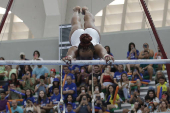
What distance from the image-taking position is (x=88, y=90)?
787cm

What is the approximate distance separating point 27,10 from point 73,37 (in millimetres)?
9459

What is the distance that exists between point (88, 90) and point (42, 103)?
1.10m

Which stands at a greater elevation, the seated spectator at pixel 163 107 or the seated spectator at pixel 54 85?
the seated spectator at pixel 54 85

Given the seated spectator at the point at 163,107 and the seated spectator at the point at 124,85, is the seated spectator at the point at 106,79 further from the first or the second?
the seated spectator at the point at 163,107

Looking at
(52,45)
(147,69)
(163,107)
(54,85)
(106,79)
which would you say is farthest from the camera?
(52,45)

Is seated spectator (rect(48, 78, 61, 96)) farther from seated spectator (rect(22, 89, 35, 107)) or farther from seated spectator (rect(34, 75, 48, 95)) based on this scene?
seated spectator (rect(22, 89, 35, 107))

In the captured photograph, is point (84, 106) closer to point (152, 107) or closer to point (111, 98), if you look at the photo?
point (111, 98)

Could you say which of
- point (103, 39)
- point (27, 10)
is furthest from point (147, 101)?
point (27, 10)

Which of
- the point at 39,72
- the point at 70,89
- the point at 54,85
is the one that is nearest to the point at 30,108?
the point at 54,85

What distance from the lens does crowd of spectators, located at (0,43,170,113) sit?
7195 mm

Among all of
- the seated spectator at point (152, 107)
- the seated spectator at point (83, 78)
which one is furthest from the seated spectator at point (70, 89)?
the seated spectator at point (152, 107)

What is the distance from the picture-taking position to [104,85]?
798 cm

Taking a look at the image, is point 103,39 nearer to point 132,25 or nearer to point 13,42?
point 13,42

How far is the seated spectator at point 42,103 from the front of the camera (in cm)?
750
